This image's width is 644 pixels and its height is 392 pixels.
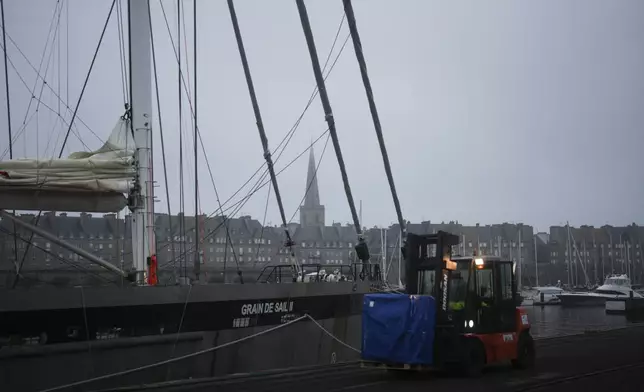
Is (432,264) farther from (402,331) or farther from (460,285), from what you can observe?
(402,331)

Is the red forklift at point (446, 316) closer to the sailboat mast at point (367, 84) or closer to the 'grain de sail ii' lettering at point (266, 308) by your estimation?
the 'grain de sail ii' lettering at point (266, 308)

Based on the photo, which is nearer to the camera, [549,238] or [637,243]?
[637,243]

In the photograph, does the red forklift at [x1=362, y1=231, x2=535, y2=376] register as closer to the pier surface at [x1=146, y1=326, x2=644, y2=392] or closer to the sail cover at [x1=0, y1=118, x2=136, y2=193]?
the pier surface at [x1=146, y1=326, x2=644, y2=392]

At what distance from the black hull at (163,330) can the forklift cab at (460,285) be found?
12.3 feet

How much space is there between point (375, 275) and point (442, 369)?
343 inches

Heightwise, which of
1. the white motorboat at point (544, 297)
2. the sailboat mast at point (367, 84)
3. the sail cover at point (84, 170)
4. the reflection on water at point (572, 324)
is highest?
the sailboat mast at point (367, 84)

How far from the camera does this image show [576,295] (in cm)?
6938

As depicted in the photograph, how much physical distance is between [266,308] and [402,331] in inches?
162

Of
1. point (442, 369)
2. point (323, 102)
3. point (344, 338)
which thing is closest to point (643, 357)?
point (442, 369)

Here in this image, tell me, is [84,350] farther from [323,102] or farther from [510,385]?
[323,102]

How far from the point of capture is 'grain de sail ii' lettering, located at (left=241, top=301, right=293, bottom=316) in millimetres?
15750

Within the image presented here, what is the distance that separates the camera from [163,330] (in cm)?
1370

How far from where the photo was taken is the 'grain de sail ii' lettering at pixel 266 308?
15.8 metres

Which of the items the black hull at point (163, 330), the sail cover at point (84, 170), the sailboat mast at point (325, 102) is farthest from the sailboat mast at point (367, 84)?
the sail cover at point (84, 170)
